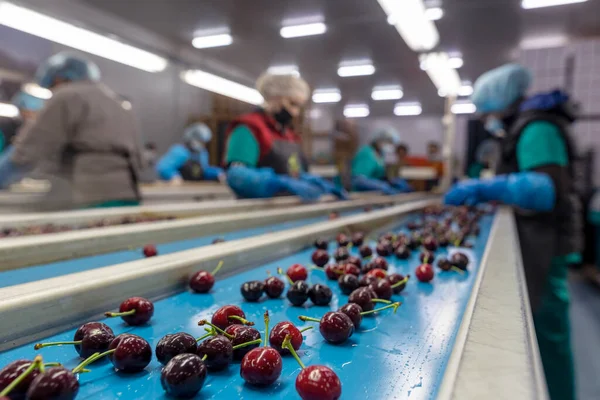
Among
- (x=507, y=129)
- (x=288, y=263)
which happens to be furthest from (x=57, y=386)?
(x=507, y=129)

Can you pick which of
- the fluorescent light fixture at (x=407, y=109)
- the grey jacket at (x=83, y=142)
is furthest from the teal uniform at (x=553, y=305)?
the fluorescent light fixture at (x=407, y=109)

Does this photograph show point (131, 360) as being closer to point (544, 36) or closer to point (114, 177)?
point (114, 177)

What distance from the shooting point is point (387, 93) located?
42.9 ft

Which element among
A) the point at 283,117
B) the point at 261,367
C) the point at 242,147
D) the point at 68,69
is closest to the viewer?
the point at 261,367

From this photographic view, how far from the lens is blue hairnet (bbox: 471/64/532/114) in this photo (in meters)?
3.19

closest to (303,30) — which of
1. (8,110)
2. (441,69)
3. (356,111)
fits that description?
(441,69)

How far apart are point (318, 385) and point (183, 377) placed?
197 mm

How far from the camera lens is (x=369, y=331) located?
85cm

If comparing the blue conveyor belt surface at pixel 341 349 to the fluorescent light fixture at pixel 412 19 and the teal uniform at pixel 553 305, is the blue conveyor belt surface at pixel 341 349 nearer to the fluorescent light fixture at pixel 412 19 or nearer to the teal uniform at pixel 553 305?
the teal uniform at pixel 553 305

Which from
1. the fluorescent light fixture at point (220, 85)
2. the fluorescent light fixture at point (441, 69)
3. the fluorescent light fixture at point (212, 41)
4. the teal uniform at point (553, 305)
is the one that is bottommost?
the teal uniform at point (553, 305)

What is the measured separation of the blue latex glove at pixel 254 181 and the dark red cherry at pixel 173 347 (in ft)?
9.56

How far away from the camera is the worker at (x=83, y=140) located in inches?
108

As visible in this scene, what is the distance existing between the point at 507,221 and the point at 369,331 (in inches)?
73.8

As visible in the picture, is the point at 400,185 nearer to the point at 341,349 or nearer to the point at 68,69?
the point at 68,69
